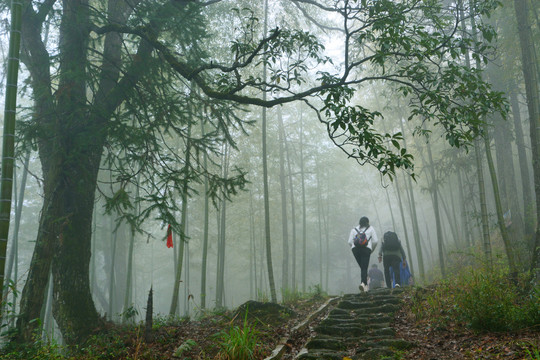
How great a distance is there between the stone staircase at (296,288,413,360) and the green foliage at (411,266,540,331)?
661mm

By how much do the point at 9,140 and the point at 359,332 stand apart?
15.7ft

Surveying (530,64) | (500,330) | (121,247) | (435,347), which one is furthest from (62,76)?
(121,247)

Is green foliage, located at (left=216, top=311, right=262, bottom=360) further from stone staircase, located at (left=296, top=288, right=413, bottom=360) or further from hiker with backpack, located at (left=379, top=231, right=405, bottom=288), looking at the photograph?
hiker with backpack, located at (left=379, top=231, right=405, bottom=288)

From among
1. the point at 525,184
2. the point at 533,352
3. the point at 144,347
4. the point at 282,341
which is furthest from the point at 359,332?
the point at 525,184

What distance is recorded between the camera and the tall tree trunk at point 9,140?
11.6ft

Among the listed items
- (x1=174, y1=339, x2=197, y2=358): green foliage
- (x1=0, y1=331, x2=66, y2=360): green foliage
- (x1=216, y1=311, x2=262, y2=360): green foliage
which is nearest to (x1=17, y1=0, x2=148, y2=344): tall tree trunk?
(x1=0, y1=331, x2=66, y2=360): green foliage

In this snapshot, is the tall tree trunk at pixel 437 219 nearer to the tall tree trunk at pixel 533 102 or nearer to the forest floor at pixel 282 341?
the tall tree trunk at pixel 533 102

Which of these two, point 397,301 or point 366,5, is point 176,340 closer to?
point 397,301

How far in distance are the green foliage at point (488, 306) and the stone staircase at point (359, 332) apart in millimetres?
661

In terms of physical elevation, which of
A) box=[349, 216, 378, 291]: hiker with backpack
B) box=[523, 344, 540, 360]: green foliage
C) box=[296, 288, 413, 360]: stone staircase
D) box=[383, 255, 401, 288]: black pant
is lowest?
box=[296, 288, 413, 360]: stone staircase

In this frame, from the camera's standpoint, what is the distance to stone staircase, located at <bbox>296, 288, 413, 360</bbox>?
4344 millimetres

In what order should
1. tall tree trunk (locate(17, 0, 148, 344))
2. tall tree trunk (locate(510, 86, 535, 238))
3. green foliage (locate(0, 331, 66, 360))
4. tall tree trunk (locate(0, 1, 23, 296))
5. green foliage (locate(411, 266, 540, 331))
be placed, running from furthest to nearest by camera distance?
1. tall tree trunk (locate(510, 86, 535, 238))
2. tall tree trunk (locate(17, 0, 148, 344))
3. green foliage (locate(411, 266, 540, 331))
4. green foliage (locate(0, 331, 66, 360))
5. tall tree trunk (locate(0, 1, 23, 296))

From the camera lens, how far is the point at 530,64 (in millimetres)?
5945

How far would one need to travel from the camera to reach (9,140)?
143 inches
